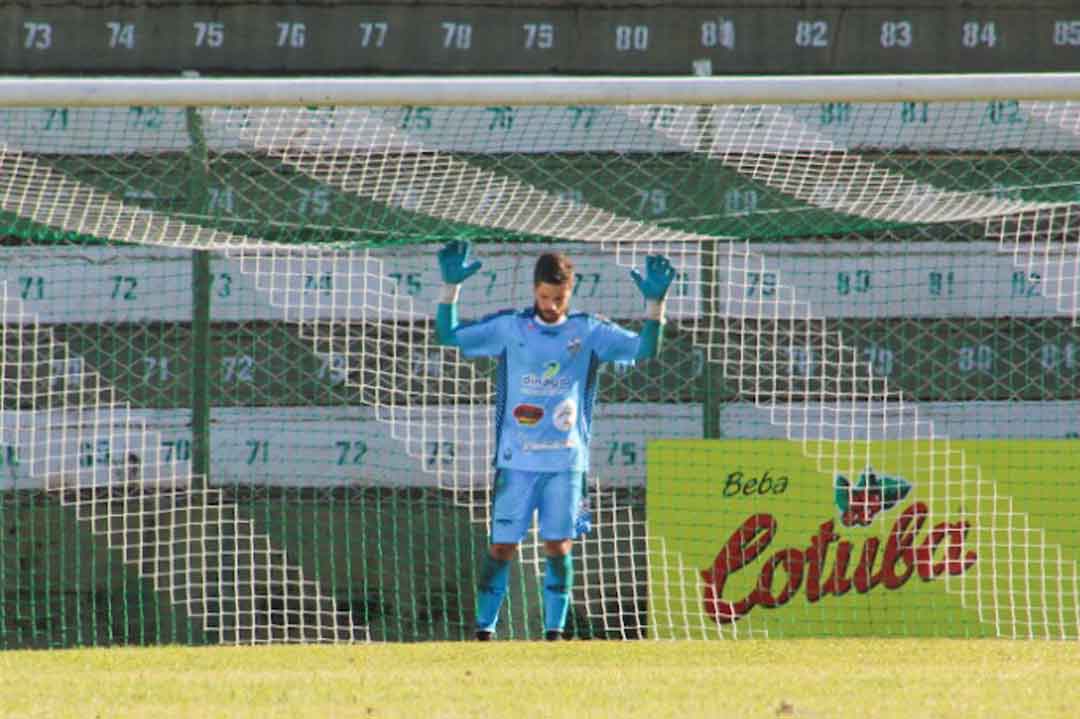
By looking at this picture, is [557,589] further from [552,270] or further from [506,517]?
[552,270]

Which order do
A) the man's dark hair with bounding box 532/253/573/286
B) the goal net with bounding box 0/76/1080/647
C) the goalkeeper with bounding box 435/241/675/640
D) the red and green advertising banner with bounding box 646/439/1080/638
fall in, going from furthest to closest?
the goal net with bounding box 0/76/1080/647, the red and green advertising banner with bounding box 646/439/1080/638, the goalkeeper with bounding box 435/241/675/640, the man's dark hair with bounding box 532/253/573/286

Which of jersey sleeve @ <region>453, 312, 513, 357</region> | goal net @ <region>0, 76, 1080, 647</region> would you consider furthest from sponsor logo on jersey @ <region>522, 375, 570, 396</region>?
goal net @ <region>0, 76, 1080, 647</region>

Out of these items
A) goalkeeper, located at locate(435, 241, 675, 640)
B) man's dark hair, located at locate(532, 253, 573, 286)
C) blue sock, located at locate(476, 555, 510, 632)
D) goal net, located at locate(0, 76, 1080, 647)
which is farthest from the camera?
goal net, located at locate(0, 76, 1080, 647)

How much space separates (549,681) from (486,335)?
1.85m

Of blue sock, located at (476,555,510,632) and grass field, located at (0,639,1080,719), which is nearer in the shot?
grass field, located at (0,639,1080,719)

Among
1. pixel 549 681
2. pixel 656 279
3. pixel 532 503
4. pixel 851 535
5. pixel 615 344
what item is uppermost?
pixel 656 279

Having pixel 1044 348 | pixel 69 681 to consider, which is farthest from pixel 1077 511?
pixel 69 681

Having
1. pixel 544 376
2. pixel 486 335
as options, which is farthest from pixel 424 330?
pixel 544 376

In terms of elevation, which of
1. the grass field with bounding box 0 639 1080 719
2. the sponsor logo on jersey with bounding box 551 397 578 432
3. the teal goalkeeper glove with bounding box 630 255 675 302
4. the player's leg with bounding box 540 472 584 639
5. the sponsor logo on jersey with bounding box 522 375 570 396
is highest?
the teal goalkeeper glove with bounding box 630 255 675 302

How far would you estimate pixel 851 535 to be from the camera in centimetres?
770

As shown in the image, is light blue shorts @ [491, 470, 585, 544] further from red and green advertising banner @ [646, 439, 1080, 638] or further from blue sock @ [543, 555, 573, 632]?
red and green advertising banner @ [646, 439, 1080, 638]

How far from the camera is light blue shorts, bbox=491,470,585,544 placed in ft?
21.6

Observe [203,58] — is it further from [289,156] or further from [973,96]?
[973,96]

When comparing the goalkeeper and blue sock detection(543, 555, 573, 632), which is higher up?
the goalkeeper
